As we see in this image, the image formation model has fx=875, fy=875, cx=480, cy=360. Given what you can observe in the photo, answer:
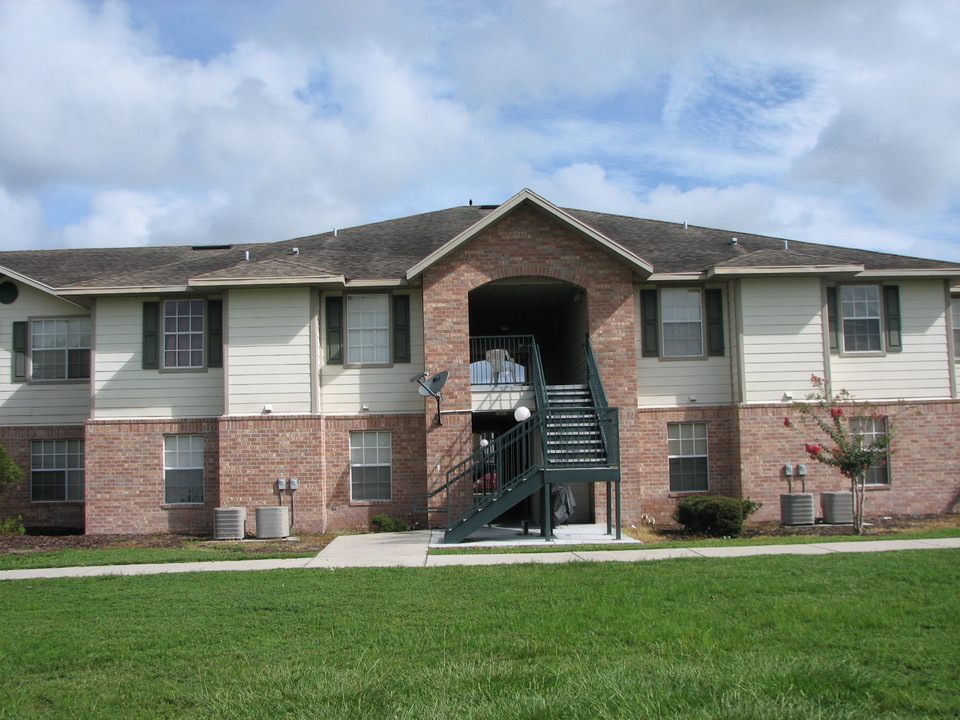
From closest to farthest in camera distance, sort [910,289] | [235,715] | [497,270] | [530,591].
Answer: [235,715]
[530,591]
[497,270]
[910,289]

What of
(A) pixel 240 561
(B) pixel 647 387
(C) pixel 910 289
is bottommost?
(A) pixel 240 561

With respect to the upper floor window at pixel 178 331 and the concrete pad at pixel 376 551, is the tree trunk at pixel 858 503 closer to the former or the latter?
the concrete pad at pixel 376 551

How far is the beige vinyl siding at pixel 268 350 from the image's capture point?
1809 centimetres

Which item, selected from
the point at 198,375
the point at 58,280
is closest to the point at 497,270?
the point at 198,375

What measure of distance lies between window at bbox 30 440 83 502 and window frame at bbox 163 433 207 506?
2.57m

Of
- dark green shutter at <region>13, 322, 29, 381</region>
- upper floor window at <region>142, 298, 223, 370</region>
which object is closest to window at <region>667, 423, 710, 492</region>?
upper floor window at <region>142, 298, 223, 370</region>

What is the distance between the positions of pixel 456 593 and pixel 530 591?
0.81 meters

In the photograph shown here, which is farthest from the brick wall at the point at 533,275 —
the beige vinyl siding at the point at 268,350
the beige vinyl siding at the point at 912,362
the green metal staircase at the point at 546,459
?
the beige vinyl siding at the point at 912,362

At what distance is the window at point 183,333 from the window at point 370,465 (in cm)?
389

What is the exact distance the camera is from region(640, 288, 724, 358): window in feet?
61.9

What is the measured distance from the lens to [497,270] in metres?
17.9

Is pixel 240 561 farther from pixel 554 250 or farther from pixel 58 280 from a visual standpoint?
pixel 58 280

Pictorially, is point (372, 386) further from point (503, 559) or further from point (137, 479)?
point (503, 559)

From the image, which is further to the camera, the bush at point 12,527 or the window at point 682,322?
the window at point 682,322
